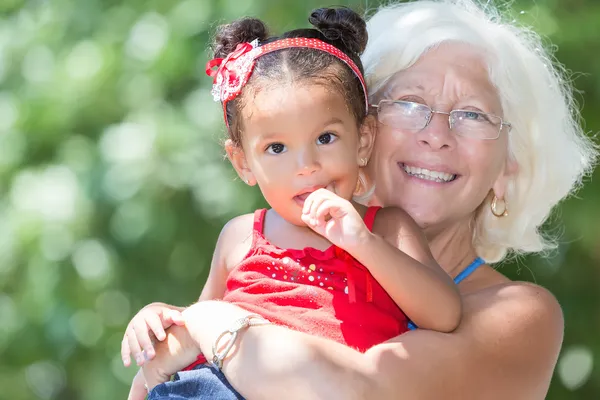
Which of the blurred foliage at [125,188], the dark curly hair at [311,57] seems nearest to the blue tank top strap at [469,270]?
the dark curly hair at [311,57]

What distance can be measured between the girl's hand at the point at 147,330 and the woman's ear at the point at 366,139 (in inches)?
23.4

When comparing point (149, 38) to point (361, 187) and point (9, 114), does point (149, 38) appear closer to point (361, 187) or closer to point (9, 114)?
point (9, 114)

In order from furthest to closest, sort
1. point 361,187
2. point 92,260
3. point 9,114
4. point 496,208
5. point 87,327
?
point 9,114
point 87,327
point 92,260
point 496,208
point 361,187

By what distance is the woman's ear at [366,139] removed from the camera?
9.44 feet

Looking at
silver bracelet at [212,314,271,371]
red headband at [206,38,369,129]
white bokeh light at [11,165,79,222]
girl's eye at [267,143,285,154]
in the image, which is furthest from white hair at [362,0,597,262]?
white bokeh light at [11,165,79,222]

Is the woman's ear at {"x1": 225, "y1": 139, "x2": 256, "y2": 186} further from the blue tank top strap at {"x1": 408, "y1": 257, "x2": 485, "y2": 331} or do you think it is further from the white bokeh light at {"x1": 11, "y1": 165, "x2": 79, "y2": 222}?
the white bokeh light at {"x1": 11, "y1": 165, "x2": 79, "y2": 222}

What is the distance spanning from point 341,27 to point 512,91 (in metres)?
0.59

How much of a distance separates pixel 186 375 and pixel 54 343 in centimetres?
244

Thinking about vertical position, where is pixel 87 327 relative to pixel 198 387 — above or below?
below

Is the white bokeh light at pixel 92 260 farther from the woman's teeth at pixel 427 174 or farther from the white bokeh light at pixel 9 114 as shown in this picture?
the woman's teeth at pixel 427 174

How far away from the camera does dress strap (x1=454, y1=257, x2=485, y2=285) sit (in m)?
3.16

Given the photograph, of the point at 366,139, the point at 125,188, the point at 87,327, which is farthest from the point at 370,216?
the point at 87,327

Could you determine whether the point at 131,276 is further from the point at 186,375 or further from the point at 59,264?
the point at 186,375

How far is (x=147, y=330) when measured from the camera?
2.84 meters
